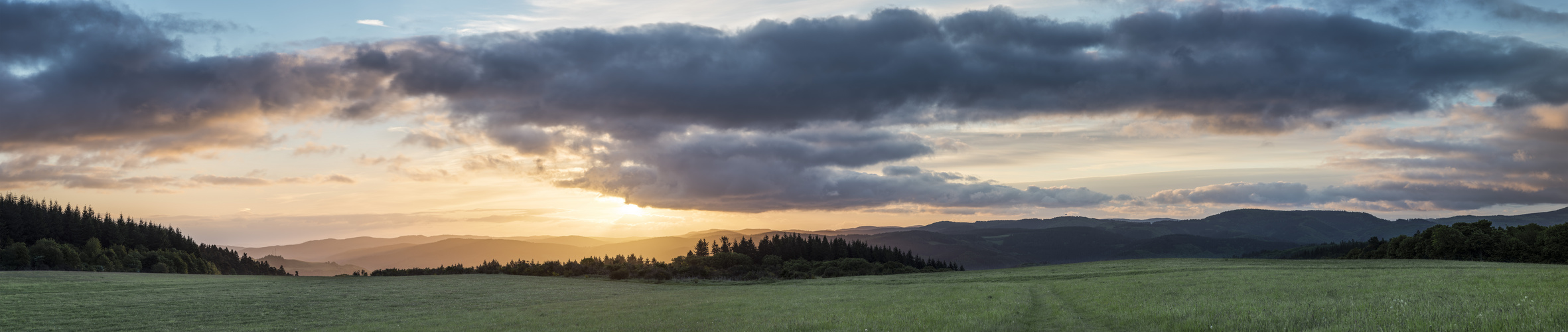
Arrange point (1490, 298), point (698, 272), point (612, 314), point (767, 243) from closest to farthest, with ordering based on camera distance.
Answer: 1. point (1490, 298)
2. point (612, 314)
3. point (698, 272)
4. point (767, 243)

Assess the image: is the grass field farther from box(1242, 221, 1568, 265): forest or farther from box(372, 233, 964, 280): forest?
box(372, 233, 964, 280): forest

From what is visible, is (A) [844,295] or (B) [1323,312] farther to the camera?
(A) [844,295]

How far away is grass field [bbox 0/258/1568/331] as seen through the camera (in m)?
20.9

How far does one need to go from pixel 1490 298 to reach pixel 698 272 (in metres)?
117

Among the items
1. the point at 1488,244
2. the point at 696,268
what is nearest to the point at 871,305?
the point at 696,268

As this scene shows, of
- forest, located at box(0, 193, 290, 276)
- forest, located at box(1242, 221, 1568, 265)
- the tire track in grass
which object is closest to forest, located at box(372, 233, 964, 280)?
forest, located at box(0, 193, 290, 276)

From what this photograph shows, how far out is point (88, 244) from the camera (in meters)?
133

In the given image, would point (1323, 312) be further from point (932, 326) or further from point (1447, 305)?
point (932, 326)

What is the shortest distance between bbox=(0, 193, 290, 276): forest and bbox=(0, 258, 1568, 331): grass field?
222 ft

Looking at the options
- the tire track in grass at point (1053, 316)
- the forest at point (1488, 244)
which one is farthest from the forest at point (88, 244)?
the forest at point (1488, 244)

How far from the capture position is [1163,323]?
22.8 meters

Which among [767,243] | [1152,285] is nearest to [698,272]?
[767,243]

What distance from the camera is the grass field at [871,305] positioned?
20.9 meters

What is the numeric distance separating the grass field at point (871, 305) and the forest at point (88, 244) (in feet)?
222
